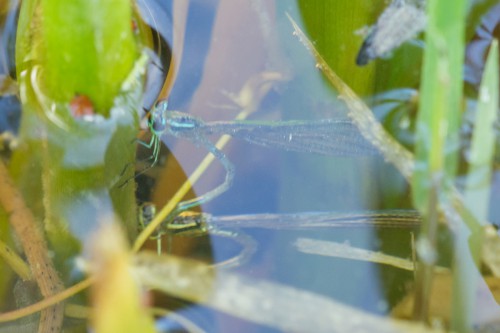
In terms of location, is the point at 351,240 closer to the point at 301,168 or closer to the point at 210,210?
the point at 301,168

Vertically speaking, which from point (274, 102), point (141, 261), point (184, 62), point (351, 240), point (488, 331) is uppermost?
point (184, 62)

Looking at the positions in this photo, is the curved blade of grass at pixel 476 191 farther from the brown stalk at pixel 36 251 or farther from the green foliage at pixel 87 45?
the brown stalk at pixel 36 251

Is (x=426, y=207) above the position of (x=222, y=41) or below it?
below

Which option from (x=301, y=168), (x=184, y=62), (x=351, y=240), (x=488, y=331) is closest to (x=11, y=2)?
(x=184, y=62)

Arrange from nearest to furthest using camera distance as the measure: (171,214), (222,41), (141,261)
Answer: (141,261) → (171,214) → (222,41)

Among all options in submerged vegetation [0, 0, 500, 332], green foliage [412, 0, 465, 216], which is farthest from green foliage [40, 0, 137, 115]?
green foliage [412, 0, 465, 216]

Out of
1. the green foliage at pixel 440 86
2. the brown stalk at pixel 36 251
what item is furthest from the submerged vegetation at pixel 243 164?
the green foliage at pixel 440 86

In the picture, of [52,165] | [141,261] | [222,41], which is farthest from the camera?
[222,41]

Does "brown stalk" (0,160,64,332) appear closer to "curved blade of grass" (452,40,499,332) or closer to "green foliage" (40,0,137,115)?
"green foliage" (40,0,137,115)

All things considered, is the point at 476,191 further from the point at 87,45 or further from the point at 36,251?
the point at 36,251
